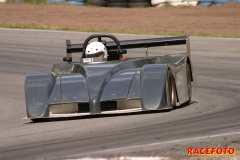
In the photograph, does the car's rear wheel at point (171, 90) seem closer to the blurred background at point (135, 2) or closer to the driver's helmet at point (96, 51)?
the driver's helmet at point (96, 51)

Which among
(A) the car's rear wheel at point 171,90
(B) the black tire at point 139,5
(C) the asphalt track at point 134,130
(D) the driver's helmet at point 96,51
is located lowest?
(C) the asphalt track at point 134,130

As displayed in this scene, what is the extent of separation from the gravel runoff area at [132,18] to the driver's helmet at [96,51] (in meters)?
13.0

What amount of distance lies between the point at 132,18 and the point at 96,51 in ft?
63.2

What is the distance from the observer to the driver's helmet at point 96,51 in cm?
1009

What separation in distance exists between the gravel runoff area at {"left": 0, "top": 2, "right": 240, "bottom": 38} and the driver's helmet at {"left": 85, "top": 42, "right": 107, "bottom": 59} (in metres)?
13.0

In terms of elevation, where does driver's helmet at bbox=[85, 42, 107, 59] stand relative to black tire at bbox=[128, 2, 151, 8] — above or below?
below

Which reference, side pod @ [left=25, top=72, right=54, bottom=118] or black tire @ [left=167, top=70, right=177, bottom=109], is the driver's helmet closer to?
side pod @ [left=25, top=72, right=54, bottom=118]

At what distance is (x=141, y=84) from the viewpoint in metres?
8.63

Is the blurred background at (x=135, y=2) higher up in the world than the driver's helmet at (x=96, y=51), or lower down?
higher up

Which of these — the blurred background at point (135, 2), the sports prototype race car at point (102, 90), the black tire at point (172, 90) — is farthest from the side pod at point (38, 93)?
the blurred background at point (135, 2)

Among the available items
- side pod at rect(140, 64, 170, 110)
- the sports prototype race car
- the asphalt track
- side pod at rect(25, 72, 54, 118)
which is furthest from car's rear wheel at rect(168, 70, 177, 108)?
side pod at rect(25, 72, 54, 118)

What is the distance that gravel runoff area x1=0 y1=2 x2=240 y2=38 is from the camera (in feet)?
81.9

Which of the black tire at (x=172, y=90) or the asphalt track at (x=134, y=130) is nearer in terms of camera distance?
the asphalt track at (x=134, y=130)

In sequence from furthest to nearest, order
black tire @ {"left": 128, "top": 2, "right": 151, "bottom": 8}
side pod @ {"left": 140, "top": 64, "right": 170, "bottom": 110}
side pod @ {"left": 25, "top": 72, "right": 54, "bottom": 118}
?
black tire @ {"left": 128, "top": 2, "right": 151, "bottom": 8}
side pod @ {"left": 25, "top": 72, "right": 54, "bottom": 118}
side pod @ {"left": 140, "top": 64, "right": 170, "bottom": 110}
